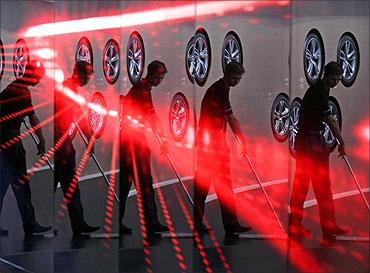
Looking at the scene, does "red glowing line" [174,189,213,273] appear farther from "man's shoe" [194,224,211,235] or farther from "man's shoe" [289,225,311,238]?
"man's shoe" [289,225,311,238]

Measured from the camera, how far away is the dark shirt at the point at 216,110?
6340mm

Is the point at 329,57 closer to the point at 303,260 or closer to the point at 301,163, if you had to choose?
the point at 301,163

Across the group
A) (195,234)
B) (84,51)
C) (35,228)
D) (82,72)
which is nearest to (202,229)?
(195,234)

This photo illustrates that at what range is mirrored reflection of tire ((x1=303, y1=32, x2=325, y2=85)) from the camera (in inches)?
242

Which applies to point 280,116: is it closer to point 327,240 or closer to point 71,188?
point 327,240

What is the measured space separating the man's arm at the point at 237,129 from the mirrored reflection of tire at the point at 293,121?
0.31m

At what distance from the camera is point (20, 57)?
734 cm

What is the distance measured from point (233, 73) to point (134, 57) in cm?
72

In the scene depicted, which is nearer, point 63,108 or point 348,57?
point 348,57

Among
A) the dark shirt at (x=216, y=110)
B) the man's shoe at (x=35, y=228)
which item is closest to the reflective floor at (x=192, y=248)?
the man's shoe at (x=35, y=228)

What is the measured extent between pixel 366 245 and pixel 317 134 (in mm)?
796

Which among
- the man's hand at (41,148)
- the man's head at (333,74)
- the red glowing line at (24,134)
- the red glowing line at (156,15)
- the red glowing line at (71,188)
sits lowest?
the red glowing line at (71,188)

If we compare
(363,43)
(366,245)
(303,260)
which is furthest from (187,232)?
(363,43)

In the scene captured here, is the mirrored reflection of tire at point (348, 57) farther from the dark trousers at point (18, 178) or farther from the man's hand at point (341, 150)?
the dark trousers at point (18, 178)
